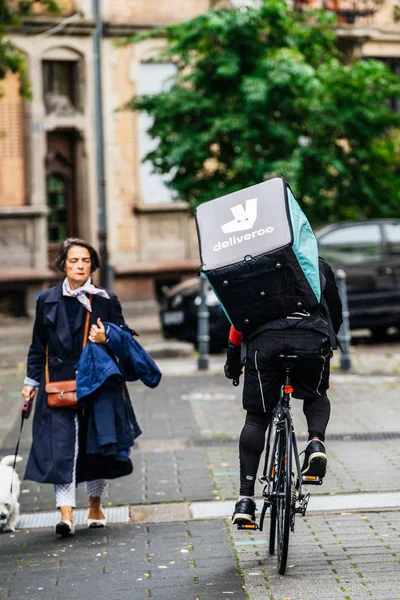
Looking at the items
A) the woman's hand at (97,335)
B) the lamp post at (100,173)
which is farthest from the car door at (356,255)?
the woman's hand at (97,335)

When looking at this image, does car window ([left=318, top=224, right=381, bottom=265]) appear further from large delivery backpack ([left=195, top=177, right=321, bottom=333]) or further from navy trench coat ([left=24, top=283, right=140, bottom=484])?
large delivery backpack ([left=195, top=177, right=321, bottom=333])

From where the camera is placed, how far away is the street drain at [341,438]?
9.52m

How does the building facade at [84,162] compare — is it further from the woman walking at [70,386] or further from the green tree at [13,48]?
the woman walking at [70,386]

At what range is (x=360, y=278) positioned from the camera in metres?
16.9

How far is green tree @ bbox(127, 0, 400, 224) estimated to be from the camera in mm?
Answer: 17688

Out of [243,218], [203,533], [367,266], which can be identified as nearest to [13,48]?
[367,266]

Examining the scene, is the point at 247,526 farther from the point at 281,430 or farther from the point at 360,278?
the point at 360,278

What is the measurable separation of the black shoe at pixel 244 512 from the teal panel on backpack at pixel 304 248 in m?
1.05

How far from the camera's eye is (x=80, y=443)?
274 inches

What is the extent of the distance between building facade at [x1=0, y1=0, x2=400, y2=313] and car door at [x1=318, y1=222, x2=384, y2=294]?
673cm

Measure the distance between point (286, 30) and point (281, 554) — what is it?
13498mm

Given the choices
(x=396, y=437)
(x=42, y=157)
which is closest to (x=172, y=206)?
(x=42, y=157)

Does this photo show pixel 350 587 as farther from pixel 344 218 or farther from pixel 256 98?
pixel 344 218

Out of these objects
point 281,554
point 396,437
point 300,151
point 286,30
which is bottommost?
point 396,437
